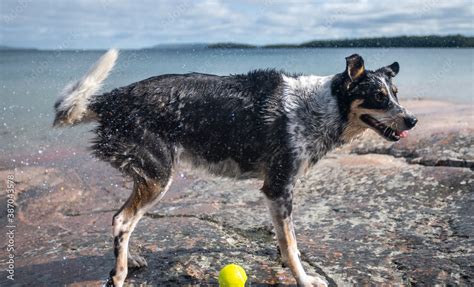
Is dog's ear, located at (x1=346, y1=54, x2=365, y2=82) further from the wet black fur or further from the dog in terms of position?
the wet black fur

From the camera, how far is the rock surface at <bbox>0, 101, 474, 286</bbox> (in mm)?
4223

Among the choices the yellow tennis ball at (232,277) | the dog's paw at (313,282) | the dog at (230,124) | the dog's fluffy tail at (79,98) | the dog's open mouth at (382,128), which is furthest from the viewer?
the dog's open mouth at (382,128)

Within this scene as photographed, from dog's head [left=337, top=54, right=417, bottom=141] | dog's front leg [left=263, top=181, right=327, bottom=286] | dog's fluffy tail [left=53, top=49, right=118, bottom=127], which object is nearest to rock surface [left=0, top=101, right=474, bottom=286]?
dog's front leg [left=263, top=181, right=327, bottom=286]

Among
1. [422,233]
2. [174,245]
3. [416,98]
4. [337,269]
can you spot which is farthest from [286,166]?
[416,98]

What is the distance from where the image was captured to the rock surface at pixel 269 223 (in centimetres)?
422

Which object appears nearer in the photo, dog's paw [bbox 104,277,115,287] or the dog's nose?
dog's paw [bbox 104,277,115,287]

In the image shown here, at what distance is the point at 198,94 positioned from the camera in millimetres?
4363

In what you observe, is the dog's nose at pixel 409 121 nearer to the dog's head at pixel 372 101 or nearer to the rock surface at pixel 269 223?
the dog's head at pixel 372 101

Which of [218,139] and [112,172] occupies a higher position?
[218,139]

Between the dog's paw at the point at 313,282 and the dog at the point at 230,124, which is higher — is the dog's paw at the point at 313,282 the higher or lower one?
the lower one

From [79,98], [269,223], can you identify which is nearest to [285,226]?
[269,223]

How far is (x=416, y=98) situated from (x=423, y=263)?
13562mm

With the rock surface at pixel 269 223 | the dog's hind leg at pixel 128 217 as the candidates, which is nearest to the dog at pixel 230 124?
the dog's hind leg at pixel 128 217

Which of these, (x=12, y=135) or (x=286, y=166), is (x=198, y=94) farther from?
(x=12, y=135)
